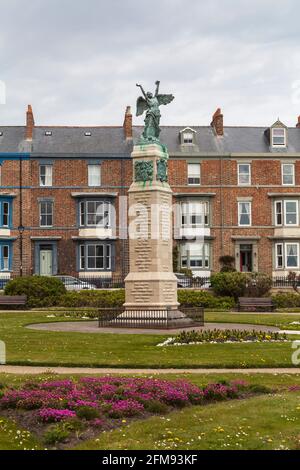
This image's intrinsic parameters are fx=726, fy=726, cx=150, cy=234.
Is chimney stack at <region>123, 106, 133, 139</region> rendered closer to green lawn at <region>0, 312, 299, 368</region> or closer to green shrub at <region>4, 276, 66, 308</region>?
green shrub at <region>4, 276, 66, 308</region>

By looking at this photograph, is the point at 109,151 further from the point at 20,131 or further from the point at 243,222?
the point at 243,222

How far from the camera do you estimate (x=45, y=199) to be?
55375 mm

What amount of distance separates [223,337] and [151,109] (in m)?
11.0

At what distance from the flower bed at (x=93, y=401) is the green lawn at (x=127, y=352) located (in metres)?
3.57

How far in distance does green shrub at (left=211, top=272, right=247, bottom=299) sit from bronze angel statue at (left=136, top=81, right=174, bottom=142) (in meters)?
15.2

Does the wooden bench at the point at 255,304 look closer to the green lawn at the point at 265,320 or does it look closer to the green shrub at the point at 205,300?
the green shrub at the point at 205,300

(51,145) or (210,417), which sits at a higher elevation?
(51,145)

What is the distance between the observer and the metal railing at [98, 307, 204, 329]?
26.0 meters

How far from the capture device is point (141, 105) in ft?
96.0

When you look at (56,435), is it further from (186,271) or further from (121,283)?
(186,271)

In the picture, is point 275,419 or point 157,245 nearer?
point 275,419

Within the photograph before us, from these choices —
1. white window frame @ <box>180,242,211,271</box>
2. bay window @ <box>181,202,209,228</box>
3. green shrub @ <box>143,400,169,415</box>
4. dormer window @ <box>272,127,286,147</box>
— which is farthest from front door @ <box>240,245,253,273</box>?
green shrub @ <box>143,400,169,415</box>

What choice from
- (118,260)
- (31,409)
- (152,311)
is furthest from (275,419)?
(118,260)
